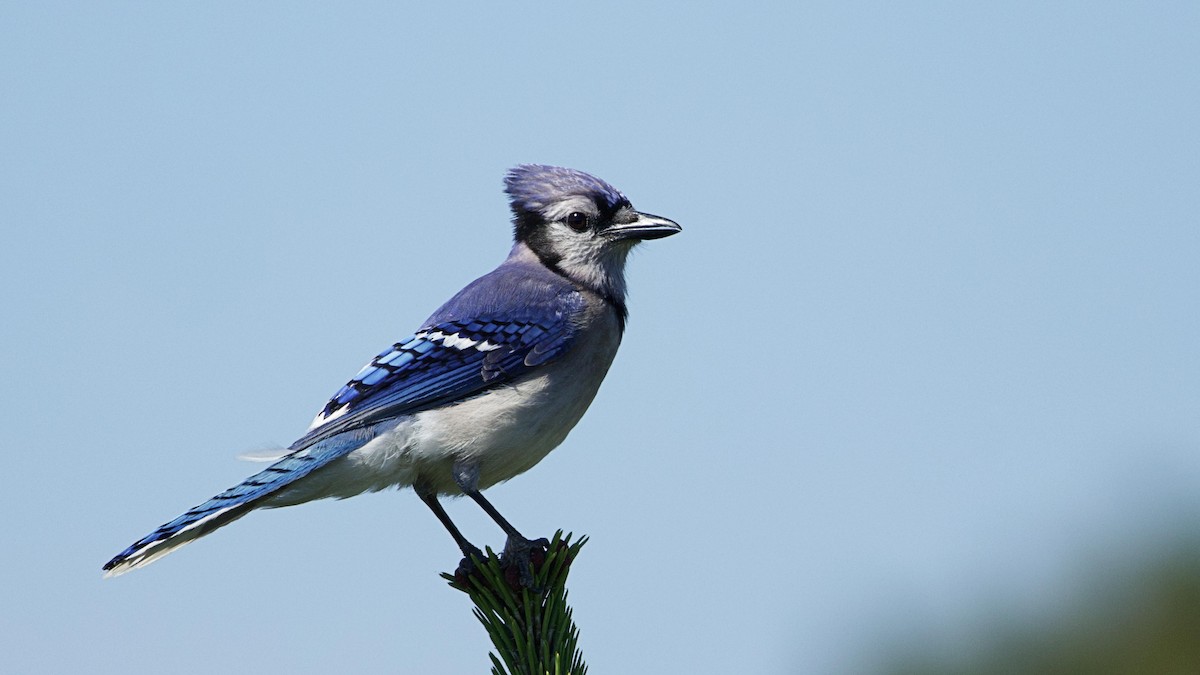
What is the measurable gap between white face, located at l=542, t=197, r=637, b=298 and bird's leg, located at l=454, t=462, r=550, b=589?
95 centimetres

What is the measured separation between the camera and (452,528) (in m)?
4.47

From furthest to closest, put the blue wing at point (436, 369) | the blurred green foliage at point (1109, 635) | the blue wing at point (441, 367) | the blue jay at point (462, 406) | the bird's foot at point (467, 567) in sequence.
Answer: the blurred green foliage at point (1109, 635), the blue wing at point (441, 367), the blue jay at point (462, 406), the blue wing at point (436, 369), the bird's foot at point (467, 567)

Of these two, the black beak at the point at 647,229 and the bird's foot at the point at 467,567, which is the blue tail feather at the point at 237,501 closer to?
the bird's foot at the point at 467,567

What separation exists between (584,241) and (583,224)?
0.20 ft

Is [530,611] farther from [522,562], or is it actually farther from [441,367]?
Result: [441,367]

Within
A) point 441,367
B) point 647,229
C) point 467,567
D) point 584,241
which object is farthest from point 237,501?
point 647,229

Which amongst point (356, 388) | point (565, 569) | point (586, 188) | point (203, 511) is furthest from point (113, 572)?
point (586, 188)

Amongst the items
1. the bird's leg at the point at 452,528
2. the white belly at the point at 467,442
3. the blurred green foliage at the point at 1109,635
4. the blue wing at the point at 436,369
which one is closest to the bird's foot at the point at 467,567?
the bird's leg at the point at 452,528

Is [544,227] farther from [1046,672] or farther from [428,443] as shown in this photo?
[1046,672]

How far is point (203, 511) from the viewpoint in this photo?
3.99 meters

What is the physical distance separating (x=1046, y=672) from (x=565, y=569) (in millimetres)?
3354

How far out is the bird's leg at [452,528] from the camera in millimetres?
3945

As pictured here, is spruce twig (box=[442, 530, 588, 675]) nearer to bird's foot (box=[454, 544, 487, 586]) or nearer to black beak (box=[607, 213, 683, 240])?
bird's foot (box=[454, 544, 487, 586])

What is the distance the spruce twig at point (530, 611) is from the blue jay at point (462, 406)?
0.15m
